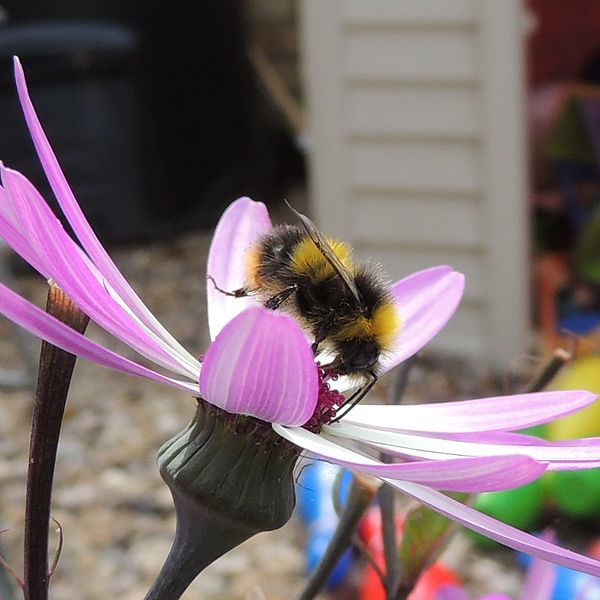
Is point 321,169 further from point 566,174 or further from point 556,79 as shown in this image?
point 556,79

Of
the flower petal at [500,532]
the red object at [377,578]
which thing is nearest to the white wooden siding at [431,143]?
the red object at [377,578]

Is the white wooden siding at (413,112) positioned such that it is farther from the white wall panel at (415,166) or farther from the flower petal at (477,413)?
the flower petal at (477,413)

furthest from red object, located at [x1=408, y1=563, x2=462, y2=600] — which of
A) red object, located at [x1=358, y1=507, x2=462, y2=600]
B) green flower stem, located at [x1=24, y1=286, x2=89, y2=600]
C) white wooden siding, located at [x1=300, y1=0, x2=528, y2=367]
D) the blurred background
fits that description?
white wooden siding, located at [x1=300, y1=0, x2=528, y2=367]

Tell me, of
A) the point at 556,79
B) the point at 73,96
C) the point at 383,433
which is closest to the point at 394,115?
the point at 556,79

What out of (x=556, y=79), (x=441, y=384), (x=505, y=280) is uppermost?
(x=556, y=79)

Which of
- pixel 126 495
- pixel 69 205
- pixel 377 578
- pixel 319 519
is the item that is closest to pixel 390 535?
pixel 69 205
